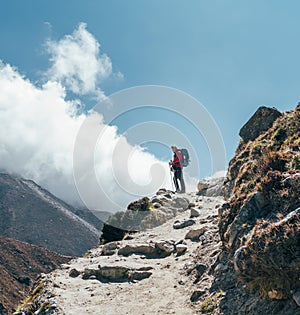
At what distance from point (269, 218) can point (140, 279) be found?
6.75 m

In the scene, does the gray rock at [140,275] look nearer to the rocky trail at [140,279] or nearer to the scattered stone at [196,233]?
the rocky trail at [140,279]

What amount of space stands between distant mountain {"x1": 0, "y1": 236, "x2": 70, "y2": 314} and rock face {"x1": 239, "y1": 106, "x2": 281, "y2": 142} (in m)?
66.6

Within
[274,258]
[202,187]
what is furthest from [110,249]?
[202,187]

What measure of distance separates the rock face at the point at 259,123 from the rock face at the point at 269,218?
9.16 ft

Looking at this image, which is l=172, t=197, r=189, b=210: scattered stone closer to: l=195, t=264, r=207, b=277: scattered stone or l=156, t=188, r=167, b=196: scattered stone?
l=156, t=188, r=167, b=196: scattered stone

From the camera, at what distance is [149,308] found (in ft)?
Answer: 38.8

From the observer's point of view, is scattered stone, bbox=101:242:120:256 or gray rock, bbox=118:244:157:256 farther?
scattered stone, bbox=101:242:120:256

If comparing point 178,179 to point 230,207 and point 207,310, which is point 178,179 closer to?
point 230,207

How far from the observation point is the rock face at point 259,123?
1753 centimetres

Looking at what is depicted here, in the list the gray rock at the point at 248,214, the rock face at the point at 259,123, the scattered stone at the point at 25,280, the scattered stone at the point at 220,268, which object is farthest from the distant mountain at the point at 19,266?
the gray rock at the point at 248,214

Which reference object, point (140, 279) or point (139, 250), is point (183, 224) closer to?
point (139, 250)

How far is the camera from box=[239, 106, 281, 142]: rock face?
57.5 ft

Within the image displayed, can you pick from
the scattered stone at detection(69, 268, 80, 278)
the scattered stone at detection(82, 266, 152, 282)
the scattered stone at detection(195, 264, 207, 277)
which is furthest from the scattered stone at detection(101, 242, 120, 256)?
the scattered stone at detection(195, 264, 207, 277)

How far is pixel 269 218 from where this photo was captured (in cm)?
979
